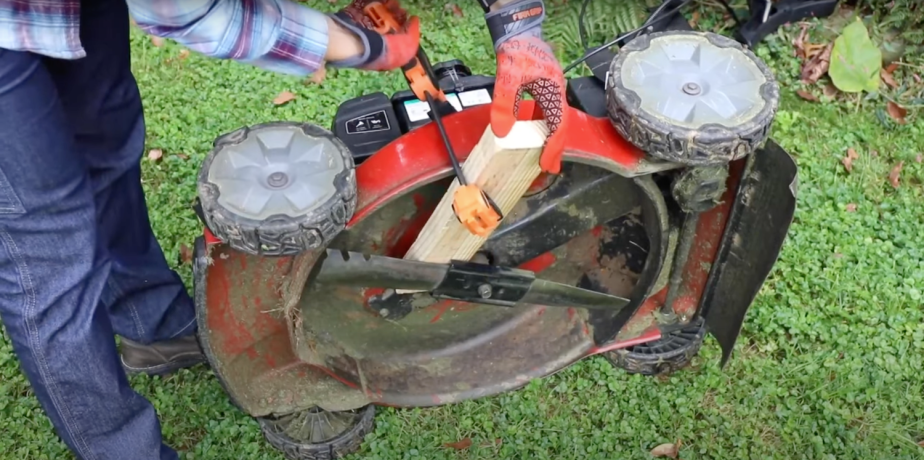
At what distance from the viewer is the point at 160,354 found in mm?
2506

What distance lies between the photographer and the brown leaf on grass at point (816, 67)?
3.42 m

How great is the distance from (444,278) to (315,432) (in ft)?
2.40

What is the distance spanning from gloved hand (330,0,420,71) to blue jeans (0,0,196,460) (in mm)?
536

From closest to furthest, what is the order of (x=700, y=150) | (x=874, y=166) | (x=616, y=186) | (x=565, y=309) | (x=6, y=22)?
(x=6, y=22), (x=700, y=150), (x=616, y=186), (x=565, y=309), (x=874, y=166)

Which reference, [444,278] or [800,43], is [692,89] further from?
[800,43]

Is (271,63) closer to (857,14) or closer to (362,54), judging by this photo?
(362,54)

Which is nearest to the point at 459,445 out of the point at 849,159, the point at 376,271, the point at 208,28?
the point at 376,271

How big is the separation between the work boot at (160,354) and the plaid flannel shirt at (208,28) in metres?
1.15

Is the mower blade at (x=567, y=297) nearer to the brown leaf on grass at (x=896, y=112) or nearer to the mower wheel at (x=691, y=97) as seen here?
the mower wheel at (x=691, y=97)

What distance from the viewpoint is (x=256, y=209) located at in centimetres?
165

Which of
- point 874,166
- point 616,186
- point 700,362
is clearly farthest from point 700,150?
point 874,166

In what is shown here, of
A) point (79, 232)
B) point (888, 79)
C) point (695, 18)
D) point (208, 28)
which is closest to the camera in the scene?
point (208, 28)

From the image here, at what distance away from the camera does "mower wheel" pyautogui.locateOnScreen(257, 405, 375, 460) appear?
236cm

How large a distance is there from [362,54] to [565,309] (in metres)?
1.11
